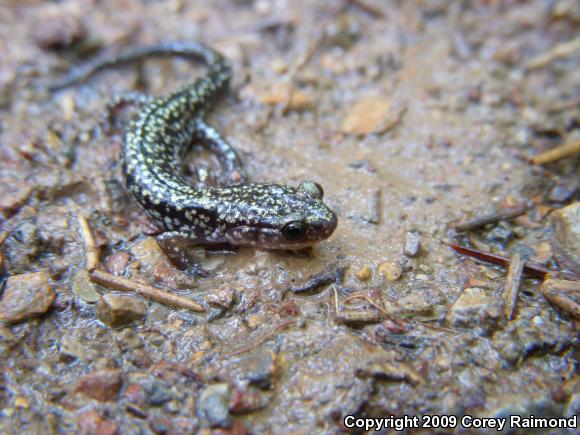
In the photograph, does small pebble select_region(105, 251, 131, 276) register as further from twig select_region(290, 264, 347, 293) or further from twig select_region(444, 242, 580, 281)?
twig select_region(444, 242, 580, 281)

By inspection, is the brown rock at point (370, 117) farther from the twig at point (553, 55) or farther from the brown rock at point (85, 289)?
the brown rock at point (85, 289)

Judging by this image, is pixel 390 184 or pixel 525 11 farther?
pixel 525 11

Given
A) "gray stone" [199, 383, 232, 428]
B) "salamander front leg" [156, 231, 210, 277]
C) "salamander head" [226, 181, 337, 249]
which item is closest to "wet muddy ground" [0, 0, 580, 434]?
"gray stone" [199, 383, 232, 428]

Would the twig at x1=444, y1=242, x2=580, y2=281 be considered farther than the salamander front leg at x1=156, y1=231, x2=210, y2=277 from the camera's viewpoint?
No

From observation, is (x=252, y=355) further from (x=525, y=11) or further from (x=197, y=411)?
(x=525, y=11)

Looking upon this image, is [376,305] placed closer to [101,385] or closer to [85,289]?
[101,385]

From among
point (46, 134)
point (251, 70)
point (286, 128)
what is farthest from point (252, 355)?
point (251, 70)
